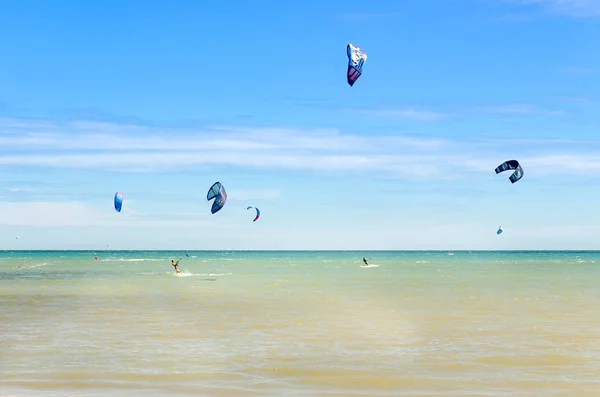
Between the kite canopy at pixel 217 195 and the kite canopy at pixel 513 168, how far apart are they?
13406 mm

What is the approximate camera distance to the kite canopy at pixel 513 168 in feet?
120

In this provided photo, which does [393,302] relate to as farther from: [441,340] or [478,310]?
[441,340]

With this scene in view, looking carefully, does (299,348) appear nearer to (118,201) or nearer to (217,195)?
(217,195)

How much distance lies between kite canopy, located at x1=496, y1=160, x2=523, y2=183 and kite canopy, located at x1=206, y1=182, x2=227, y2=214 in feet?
44.0

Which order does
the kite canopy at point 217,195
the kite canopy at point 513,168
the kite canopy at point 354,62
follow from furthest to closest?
the kite canopy at point 513,168 → the kite canopy at point 217,195 → the kite canopy at point 354,62

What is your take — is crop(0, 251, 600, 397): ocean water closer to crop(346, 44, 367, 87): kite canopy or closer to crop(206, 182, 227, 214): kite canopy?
crop(346, 44, 367, 87): kite canopy

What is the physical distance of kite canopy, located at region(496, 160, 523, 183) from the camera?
3653 centimetres

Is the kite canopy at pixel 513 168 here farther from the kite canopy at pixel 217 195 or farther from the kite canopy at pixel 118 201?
the kite canopy at pixel 118 201

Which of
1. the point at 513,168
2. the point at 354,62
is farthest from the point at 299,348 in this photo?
the point at 513,168

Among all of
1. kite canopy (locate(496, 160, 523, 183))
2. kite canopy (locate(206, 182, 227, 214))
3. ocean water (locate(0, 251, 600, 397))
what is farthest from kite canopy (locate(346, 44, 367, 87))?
kite canopy (locate(496, 160, 523, 183))

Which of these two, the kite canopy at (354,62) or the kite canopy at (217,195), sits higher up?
the kite canopy at (217,195)

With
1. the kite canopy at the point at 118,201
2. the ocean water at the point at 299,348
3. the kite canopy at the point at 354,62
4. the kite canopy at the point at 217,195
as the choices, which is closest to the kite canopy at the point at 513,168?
the ocean water at the point at 299,348

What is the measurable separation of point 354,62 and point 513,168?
16.3 m

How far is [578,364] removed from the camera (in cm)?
1304
